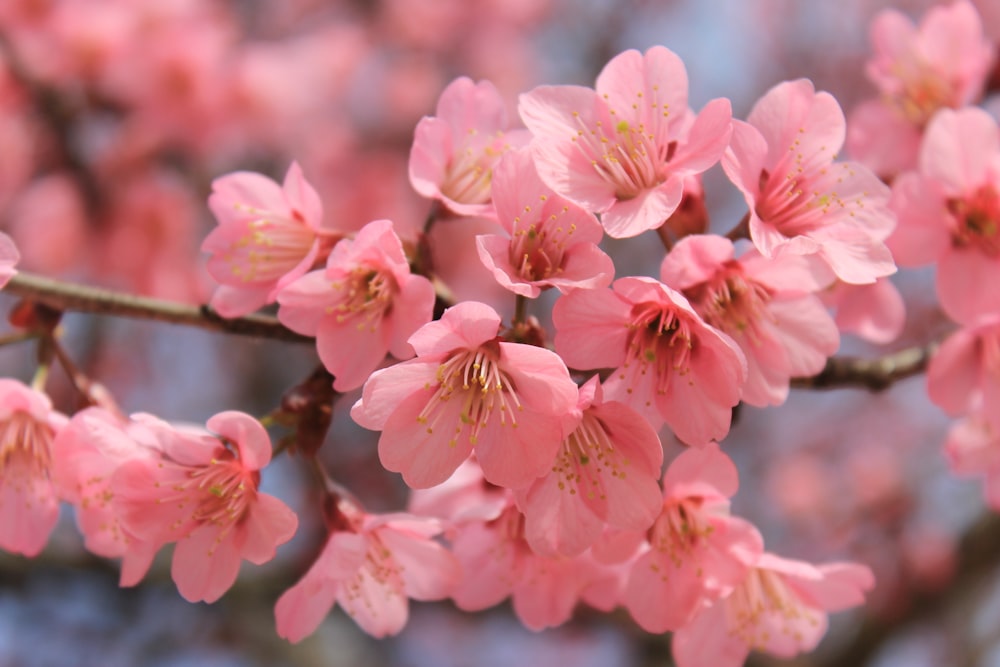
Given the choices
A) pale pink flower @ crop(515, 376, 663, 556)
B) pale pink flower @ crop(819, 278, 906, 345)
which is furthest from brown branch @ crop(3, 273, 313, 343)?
pale pink flower @ crop(819, 278, 906, 345)

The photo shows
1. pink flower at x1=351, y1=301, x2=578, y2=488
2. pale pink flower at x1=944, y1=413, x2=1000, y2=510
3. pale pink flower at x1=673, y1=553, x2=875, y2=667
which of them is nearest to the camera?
pink flower at x1=351, y1=301, x2=578, y2=488

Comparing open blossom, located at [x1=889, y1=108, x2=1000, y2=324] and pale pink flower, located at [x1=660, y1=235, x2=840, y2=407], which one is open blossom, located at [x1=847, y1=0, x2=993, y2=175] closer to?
open blossom, located at [x1=889, y1=108, x2=1000, y2=324]

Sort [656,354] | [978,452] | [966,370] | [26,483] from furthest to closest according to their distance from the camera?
1. [978,452]
2. [966,370]
3. [26,483]
4. [656,354]

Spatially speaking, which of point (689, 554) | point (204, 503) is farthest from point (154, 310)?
point (689, 554)

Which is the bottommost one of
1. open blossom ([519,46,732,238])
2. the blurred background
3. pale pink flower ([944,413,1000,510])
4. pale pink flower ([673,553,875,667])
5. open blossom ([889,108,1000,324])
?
the blurred background

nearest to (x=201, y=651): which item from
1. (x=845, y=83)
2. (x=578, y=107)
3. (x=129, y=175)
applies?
(x=129, y=175)

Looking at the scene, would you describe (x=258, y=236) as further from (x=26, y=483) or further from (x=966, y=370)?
(x=966, y=370)

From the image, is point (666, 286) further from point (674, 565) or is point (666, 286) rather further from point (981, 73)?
point (981, 73)
